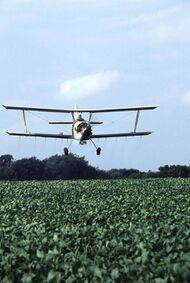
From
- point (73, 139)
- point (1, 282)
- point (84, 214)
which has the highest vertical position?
point (73, 139)

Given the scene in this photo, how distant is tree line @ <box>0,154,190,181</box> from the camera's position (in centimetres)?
10419

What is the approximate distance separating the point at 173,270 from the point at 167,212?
45.5ft

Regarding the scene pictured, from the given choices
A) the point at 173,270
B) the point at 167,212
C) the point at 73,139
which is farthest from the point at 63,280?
the point at 73,139

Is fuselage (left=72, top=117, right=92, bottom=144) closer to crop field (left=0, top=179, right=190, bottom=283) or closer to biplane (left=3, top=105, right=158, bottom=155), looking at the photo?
biplane (left=3, top=105, right=158, bottom=155)

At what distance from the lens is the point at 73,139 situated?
62.8 meters

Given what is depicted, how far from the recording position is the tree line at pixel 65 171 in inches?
4102

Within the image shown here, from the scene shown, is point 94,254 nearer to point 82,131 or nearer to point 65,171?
point 82,131

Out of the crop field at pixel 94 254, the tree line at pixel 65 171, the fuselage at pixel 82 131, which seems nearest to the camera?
the crop field at pixel 94 254

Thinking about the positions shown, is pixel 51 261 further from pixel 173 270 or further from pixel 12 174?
pixel 12 174

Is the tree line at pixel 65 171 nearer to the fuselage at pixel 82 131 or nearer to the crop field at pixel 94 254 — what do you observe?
the fuselage at pixel 82 131

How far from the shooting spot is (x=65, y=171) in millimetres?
127188

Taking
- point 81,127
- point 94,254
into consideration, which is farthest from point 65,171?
point 94,254

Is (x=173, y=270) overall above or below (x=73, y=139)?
below

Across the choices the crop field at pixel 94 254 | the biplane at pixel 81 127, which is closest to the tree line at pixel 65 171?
the biplane at pixel 81 127
